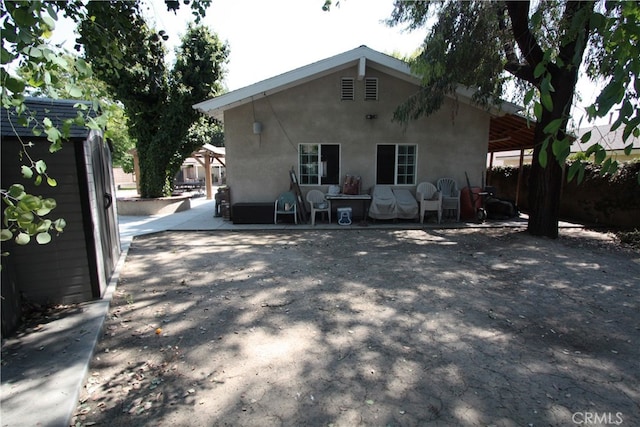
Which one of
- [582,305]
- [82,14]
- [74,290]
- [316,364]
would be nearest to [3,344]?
[74,290]

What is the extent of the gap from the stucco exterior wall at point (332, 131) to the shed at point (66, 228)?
18.1 ft

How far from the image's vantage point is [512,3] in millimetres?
5988

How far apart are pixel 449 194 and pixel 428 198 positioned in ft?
2.14

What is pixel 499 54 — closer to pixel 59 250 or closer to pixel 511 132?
pixel 511 132

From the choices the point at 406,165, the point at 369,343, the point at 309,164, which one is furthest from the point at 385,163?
the point at 369,343

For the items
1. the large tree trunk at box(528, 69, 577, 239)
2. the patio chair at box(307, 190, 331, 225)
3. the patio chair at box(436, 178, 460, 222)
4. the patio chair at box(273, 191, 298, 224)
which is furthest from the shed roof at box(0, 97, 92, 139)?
the patio chair at box(436, 178, 460, 222)

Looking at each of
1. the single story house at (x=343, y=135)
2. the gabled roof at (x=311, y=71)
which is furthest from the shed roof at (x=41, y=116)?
the single story house at (x=343, y=135)

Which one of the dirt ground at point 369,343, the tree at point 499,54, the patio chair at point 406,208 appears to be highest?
the tree at point 499,54

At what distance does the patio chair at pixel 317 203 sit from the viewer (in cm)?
848

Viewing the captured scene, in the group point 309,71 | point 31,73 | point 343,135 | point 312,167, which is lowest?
point 312,167

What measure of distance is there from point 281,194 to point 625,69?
8.09 metres

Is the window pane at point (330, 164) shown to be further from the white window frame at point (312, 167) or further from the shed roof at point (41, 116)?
the shed roof at point (41, 116)

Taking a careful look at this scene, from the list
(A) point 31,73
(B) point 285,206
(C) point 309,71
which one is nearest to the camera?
(A) point 31,73

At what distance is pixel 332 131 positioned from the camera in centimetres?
920
